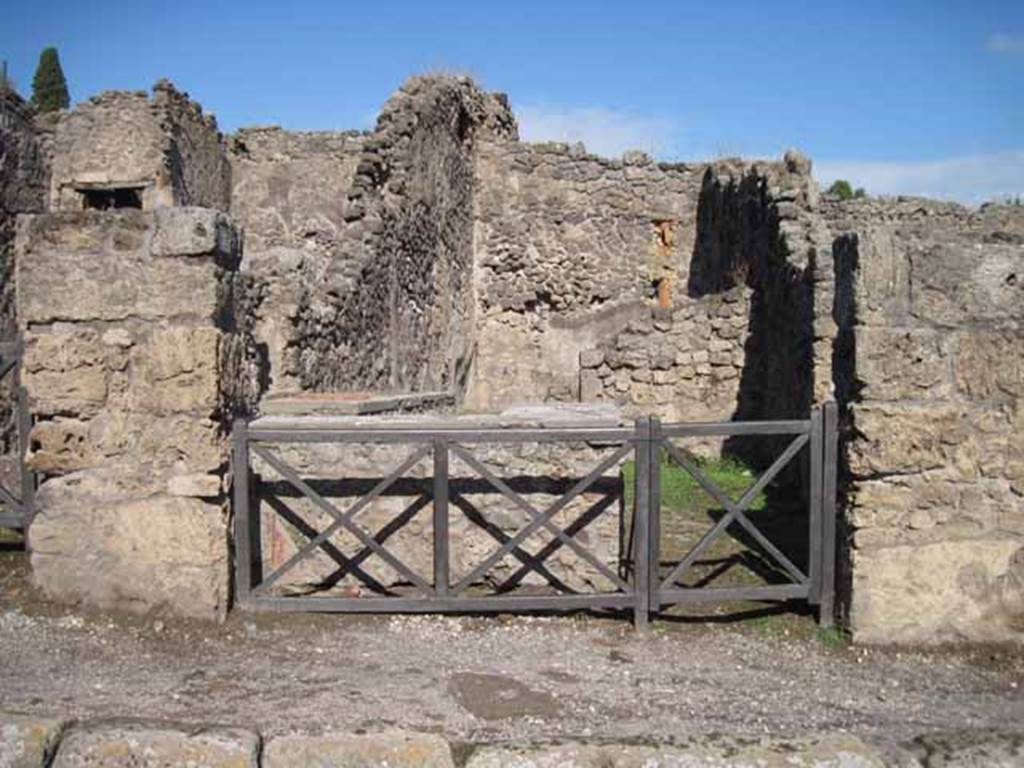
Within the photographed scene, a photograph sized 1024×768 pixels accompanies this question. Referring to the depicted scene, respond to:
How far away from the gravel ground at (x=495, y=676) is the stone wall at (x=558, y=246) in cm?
952

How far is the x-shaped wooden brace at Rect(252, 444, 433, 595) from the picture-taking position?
424 cm

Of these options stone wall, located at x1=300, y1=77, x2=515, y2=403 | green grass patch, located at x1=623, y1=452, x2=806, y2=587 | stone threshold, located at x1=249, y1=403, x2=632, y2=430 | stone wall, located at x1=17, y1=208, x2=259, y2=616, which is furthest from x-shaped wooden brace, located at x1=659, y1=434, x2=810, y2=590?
stone wall, located at x1=300, y1=77, x2=515, y2=403

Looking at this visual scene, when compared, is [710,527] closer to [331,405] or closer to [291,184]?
[331,405]

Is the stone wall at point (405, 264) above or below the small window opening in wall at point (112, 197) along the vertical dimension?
below

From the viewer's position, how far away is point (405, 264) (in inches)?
394

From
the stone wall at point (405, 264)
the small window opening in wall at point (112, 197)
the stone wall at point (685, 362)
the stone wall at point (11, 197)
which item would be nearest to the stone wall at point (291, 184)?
the small window opening in wall at point (112, 197)

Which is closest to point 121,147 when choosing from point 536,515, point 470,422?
point 470,422

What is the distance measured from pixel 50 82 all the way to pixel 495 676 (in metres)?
Answer: 38.3

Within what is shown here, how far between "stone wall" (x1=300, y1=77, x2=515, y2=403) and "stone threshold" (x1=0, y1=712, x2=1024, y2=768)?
4.96 metres

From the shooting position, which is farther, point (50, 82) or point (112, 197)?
point (50, 82)

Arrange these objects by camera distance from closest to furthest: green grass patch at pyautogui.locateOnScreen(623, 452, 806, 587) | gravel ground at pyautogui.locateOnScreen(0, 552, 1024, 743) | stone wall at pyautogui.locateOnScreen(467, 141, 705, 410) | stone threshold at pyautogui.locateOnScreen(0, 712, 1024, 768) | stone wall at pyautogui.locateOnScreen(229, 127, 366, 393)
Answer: stone threshold at pyautogui.locateOnScreen(0, 712, 1024, 768)
gravel ground at pyautogui.locateOnScreen(0, 552, 1024, 743)
green grass patch at pyautogui.locateOnScreen(623, 452, 806, 587)
stone wall at pyautogui.locateOnScreen(467, 141, 705, 410)
stone wall at pyautogui.locateOnScreen(229, 127, 366, 393)

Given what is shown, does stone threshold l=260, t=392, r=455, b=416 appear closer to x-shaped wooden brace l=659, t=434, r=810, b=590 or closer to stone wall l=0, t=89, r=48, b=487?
x-shaped wooden brace l=659, t=434, r=810, b=590

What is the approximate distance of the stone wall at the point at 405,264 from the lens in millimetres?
8469

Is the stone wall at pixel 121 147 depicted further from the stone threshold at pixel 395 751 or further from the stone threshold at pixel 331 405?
the stone threshold at pixel 395 751
